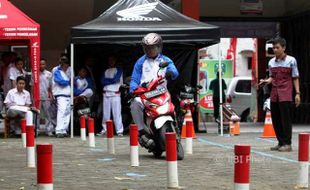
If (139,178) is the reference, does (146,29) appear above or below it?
above

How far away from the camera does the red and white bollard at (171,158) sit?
7.45 metres

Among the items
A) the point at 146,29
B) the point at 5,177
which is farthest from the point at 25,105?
the point at 5,177

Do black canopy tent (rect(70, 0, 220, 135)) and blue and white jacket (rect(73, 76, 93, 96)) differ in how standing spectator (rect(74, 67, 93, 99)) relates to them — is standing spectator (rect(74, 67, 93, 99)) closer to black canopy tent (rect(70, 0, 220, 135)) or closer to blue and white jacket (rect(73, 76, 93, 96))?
blue and white jacket (rect(73, 76, 93, 96))

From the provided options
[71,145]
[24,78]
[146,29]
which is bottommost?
[71,145]

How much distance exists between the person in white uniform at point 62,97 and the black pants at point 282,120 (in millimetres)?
6161

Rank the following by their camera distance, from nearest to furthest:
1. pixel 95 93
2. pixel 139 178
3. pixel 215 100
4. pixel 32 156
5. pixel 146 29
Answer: pixel 139 178
pixel 32 156
pixel 146 29
pixel 95 93
pixel 215 100

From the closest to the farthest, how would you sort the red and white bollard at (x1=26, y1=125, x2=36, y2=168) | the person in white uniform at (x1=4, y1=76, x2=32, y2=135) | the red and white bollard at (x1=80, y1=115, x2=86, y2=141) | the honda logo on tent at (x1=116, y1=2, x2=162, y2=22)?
the red and white bollard at (x1=26, y1=125, x2=36, y2=168)
the red and white bollard at (x1=80, y1=115, x2=86, y2=141)
the person in white uniform at (x1=4, y1=76, x2=32, y2=135)
the honda logo on tent at (x1=116, y1=2, x2=162, y2=22)

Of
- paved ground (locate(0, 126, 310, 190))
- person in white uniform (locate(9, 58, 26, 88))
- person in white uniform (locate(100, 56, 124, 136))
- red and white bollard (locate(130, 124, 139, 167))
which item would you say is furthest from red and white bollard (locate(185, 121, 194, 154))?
person in white uniform (locate(9, 58, 26, 88))

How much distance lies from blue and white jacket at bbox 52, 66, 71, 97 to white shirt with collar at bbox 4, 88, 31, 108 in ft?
2.46

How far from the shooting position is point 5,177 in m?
8.73

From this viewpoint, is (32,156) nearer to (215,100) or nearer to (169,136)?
(169,136)

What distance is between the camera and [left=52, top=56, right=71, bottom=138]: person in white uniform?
54.0 ft

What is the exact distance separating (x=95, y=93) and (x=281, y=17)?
439 inches

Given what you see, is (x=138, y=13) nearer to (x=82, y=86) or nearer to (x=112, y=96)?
(x=112, y=96)
